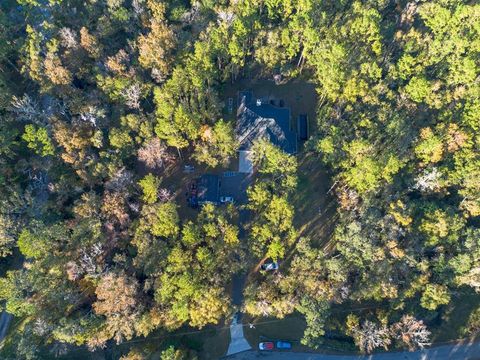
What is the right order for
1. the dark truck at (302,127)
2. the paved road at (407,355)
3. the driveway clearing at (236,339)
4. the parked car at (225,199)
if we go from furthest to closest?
the dark truck at (302,127), the parked car at (225,199), the driveway clearing at (236,339), the paved road at (407,355)

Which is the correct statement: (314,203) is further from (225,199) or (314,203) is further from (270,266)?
(225,199)

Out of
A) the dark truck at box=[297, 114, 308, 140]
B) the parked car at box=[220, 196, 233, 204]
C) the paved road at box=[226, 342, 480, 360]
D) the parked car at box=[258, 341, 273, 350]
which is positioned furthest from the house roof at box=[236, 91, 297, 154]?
the paved road at box=[226, 342, 480, 360]

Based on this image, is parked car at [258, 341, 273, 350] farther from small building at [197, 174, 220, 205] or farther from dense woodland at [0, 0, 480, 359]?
small building at [197, 174, 220, 205]

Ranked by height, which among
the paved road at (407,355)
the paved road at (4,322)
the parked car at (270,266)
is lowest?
the paved road at (407,355)

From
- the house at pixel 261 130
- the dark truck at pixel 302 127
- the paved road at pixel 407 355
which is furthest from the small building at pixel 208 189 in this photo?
the paved road at pixel 407 355

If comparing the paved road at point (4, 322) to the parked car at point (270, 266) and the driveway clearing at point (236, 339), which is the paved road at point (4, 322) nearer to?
the driveway clearing at point (236, 339)

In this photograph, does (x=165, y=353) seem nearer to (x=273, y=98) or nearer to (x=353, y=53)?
(x=273, y=98)

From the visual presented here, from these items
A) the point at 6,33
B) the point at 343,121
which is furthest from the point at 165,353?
the point at 6,33
